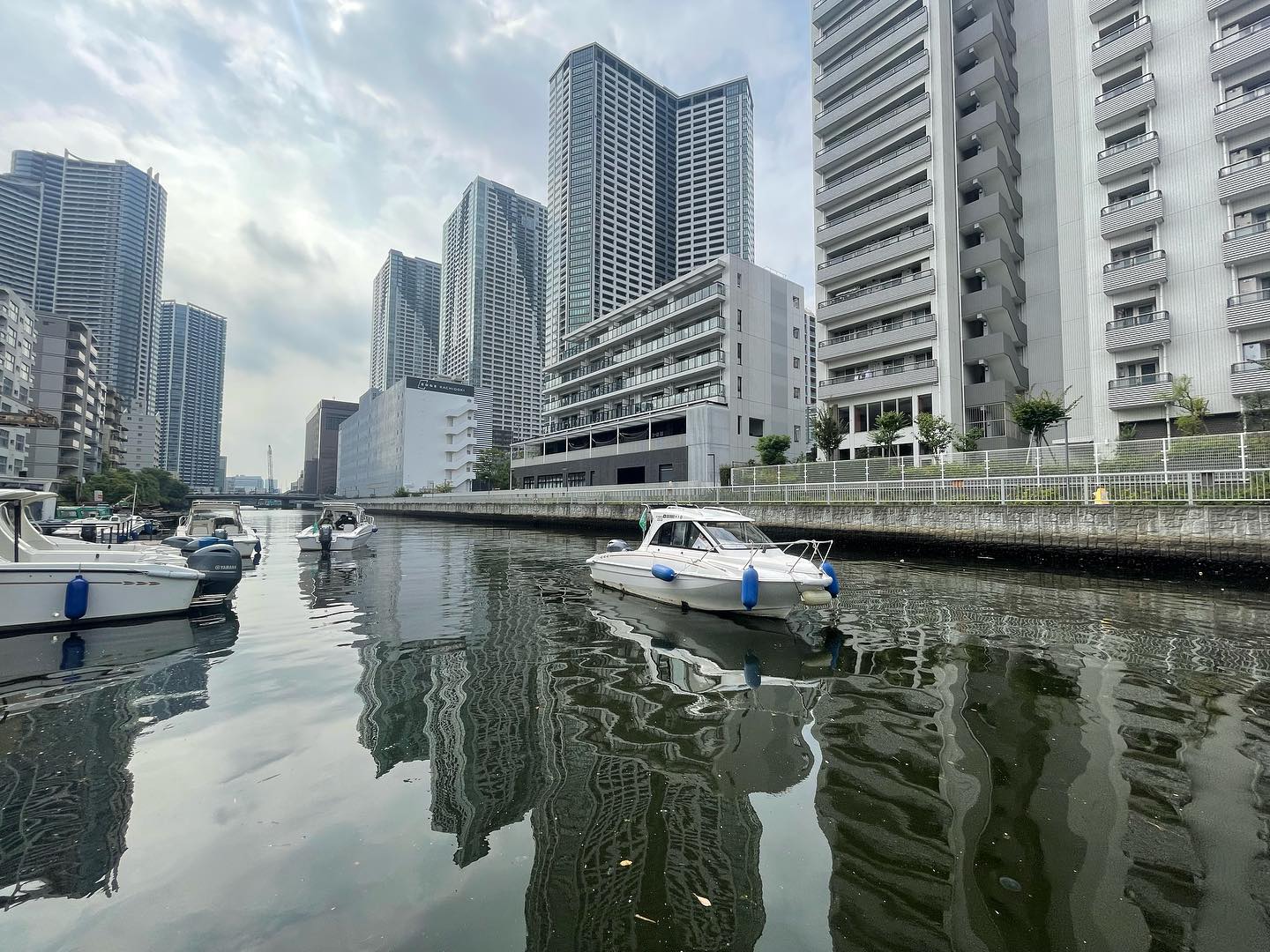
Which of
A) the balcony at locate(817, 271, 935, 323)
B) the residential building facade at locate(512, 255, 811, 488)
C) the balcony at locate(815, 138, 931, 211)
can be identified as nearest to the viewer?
the balcony at locate(817, 271, 935, 323)

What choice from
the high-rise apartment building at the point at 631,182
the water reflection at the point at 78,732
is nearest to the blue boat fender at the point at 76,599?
the water reflection at the point at 78,732

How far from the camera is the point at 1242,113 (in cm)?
2647

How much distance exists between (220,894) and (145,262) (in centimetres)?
19484

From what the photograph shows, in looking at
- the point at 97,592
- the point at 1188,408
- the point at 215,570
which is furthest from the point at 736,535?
the point at 1188,408

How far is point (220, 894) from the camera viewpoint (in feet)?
10.4

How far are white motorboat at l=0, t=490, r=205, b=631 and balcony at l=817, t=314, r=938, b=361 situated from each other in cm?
4057

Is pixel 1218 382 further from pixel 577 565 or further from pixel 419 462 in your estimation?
pixel 419 462

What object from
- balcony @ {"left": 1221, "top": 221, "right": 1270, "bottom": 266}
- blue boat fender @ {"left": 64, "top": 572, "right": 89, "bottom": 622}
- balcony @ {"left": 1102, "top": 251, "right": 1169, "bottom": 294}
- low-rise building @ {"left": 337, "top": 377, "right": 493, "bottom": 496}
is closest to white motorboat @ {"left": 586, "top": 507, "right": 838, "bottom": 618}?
blue boat fender @ {"left": 64, "top": 572, "right": 89, "bottom": 622}

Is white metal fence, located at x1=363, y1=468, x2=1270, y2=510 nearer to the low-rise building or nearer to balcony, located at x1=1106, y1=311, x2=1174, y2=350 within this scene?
balcony, located at x1=1106, y1=311, x2=1174, y2=350

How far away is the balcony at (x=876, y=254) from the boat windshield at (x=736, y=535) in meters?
35.8

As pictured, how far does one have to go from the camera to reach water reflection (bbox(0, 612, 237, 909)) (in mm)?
3459

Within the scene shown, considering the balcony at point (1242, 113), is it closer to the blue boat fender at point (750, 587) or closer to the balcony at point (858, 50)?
the balcony at point (858, 50)

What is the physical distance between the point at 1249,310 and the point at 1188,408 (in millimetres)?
5821

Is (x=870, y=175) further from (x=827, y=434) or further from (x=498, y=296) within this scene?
(x=498, y=296)
